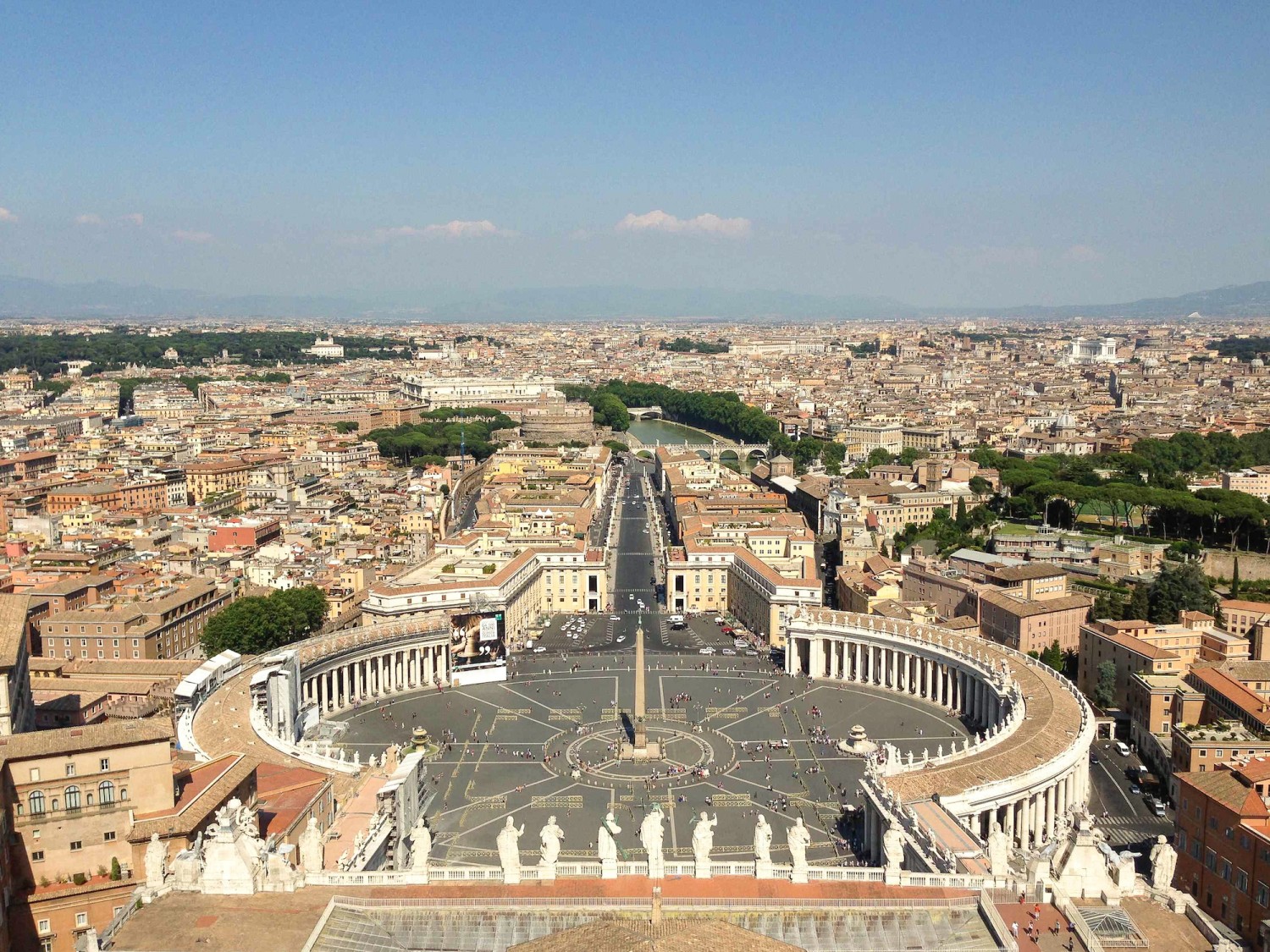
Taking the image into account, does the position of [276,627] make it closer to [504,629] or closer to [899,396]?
[504,629]

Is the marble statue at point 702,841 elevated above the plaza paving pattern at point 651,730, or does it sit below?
above

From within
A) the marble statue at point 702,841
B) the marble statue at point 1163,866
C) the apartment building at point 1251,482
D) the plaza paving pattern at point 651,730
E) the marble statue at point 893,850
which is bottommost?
the plaza paving pattern at point 651,730

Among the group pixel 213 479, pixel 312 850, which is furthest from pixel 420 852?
pixel 213 479

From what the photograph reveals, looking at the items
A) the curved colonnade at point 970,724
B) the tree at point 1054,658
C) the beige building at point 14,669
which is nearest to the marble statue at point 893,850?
the curved colonnade at point 970,724

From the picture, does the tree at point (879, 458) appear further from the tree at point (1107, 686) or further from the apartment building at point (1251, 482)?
the tree at point (1107, 686)

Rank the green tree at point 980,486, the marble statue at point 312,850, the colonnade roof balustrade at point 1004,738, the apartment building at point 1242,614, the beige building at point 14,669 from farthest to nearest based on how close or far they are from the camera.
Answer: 1. the green tree at point 980,486
2. the apartment building at point 1242,614
3. the colonnade roof balustrade at point 1004,738
4. the beige building at point 14,669
5. the marble statue at point 312,850

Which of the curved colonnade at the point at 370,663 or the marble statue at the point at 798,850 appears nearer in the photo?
the marble statue at the point at 798,850

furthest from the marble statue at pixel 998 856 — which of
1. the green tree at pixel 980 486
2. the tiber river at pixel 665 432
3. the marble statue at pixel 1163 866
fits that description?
the tiber river at pixel 665 432

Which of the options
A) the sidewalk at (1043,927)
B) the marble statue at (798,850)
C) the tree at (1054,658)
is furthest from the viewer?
the tree at (1054,658)
